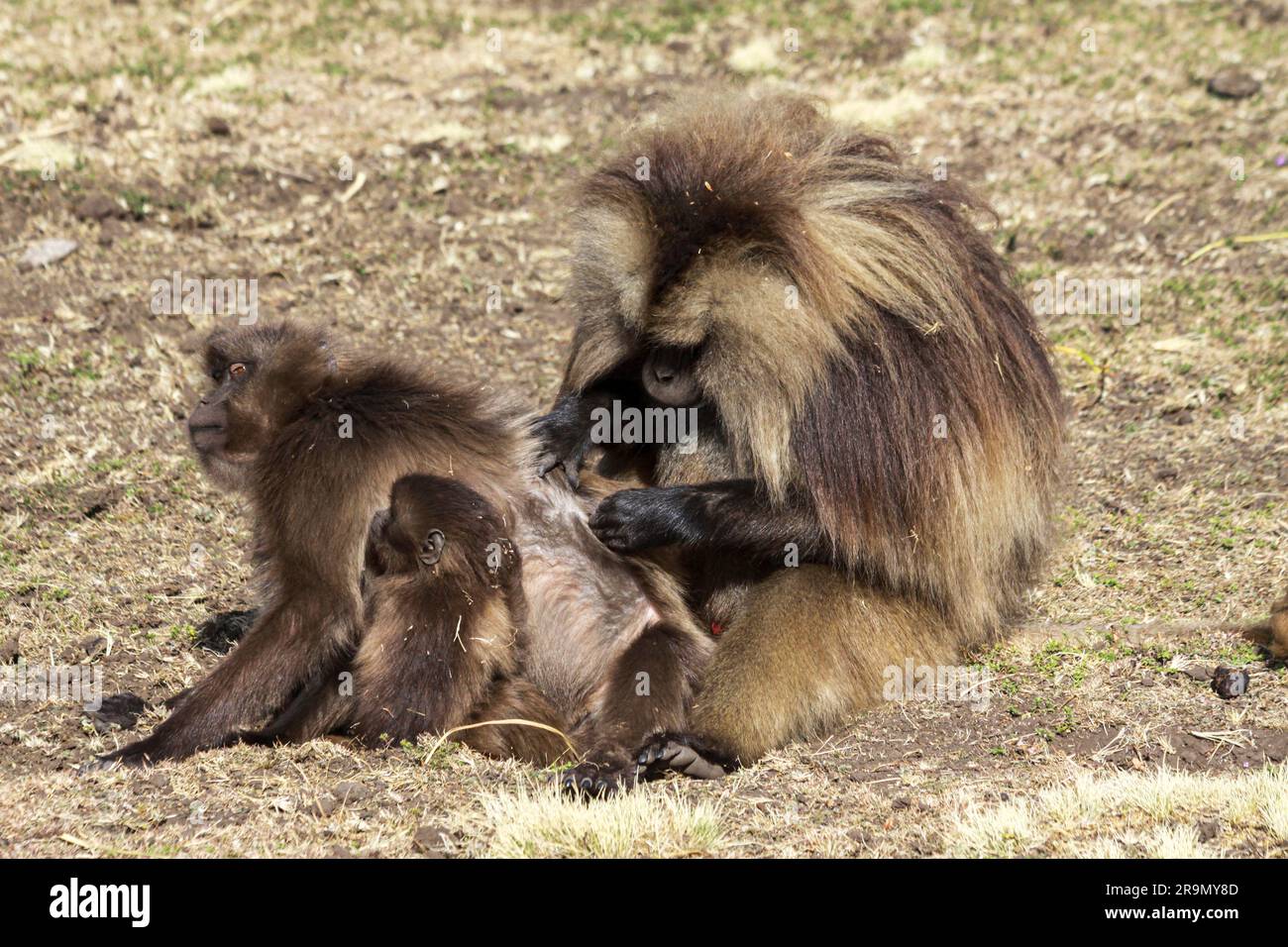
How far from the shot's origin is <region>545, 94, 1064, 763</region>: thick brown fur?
536cm

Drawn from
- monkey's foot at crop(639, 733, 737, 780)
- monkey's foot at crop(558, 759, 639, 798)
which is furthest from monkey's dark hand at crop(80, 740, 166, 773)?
monkey's foot at crop(639, 733, 737, 780)

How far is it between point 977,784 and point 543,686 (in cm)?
185

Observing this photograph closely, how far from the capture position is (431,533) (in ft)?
17.9

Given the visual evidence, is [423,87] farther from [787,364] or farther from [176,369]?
[787,364]

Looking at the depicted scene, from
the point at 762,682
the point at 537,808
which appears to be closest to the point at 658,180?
the point at 762,682

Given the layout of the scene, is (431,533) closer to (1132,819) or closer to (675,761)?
(675,761)

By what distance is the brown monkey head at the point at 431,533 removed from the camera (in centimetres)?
545

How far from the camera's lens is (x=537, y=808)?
4.61 meters

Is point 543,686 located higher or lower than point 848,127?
lower

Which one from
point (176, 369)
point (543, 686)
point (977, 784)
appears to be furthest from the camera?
point (176, 369)

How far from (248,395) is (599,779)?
231cm

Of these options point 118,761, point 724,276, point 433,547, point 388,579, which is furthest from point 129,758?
point 724,276

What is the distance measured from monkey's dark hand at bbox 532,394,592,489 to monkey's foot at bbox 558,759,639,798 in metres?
1.45

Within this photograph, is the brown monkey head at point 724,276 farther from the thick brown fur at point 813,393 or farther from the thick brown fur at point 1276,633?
the thick brown fur at point 1276,633
